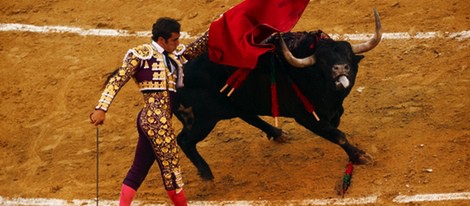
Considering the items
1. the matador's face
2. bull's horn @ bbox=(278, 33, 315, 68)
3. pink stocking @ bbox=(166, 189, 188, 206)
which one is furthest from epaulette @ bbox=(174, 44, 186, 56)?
pink stocking @ bbox=(166, 189, 188, 206)

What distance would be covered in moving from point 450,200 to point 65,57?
5.10 metres

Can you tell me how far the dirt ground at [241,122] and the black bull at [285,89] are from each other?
0.42 meters

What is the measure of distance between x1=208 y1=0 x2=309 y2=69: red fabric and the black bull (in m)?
0.16

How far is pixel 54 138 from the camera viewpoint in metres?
10.7

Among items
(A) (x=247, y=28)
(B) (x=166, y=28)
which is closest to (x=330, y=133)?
(A) (x=247, y=28)

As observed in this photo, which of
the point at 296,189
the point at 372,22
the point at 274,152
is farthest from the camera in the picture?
the point at 372,22

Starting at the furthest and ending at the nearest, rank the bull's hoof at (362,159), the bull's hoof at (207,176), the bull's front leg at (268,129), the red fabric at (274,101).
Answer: the bull's front leg at (268,129) < the bull's hoof at (207,176) < the bull's hoof at (362,159) < the red fabric at (274,101)

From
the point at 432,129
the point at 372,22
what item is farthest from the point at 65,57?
the point at 432,129

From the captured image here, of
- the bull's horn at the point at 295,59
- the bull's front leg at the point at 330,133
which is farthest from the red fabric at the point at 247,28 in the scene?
the bull's front leg at the point at 330,133

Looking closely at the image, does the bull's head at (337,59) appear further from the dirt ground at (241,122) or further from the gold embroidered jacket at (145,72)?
the dirt ground at (241,122)

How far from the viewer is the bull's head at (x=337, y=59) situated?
28.3 ft

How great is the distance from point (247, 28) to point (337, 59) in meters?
0.81

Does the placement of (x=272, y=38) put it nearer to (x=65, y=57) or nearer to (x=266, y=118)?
(x=266, y=118)

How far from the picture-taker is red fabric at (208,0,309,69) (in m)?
8.82
